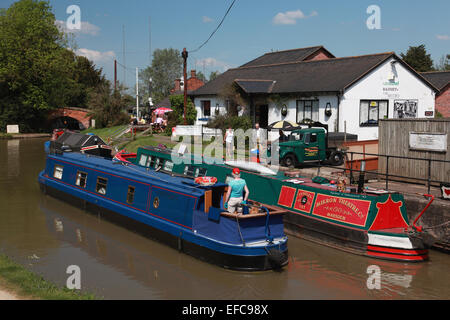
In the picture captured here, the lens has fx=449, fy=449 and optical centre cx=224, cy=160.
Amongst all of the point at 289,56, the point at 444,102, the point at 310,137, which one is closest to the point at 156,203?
the point at 310,137

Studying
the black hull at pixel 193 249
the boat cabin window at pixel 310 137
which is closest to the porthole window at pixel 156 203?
the black hull at pixel 193 249

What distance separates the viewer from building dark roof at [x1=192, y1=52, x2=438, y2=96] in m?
24.1

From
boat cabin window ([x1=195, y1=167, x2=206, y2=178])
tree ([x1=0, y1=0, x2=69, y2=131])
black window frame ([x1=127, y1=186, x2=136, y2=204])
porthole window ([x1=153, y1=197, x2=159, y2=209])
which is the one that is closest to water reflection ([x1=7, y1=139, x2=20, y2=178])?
tree ([x1=0, y1=0, x2=69, y2=131])

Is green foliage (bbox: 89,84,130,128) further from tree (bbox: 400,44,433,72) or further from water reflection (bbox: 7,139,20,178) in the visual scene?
tree (bbox: 400,44,433,72)

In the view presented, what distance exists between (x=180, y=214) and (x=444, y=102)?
33757mm

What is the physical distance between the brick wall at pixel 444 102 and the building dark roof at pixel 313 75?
13074mm

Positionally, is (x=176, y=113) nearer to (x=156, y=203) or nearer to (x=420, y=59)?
(x=156, y=203)

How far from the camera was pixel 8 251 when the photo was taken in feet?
39.2

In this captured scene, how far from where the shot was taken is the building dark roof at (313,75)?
947 inches

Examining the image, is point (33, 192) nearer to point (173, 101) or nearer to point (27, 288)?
point (27, 288)

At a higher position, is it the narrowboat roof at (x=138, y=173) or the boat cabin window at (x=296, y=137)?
the boat cabin window at (x=296, y=137)

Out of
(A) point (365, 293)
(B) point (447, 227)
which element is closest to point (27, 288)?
(A) point (365, 293)

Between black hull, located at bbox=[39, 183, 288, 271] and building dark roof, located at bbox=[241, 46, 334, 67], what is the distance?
24.3m

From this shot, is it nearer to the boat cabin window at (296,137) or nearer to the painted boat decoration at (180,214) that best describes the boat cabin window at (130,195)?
the painted boat decoration at (180,214)
